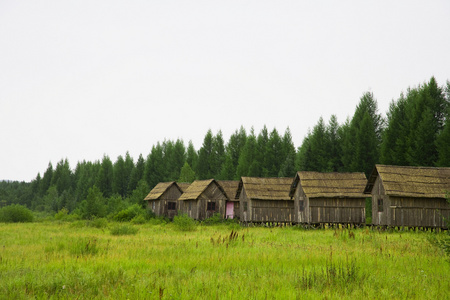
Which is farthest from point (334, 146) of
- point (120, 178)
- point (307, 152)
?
point (120, 178)

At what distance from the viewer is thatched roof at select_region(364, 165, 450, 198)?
28062mm

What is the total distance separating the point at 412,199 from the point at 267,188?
1399cm

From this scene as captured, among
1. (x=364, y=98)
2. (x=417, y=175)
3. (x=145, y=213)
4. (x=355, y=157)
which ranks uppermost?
(x=364, y=98)

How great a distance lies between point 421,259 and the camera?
11.3 metres

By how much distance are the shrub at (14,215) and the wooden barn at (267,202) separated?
23334 millimetres

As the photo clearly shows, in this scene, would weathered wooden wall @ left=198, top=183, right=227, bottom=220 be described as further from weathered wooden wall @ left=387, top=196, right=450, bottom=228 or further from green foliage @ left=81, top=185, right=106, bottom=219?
weathered wooden wall @ left=387, top=196, right=450, bottom=228

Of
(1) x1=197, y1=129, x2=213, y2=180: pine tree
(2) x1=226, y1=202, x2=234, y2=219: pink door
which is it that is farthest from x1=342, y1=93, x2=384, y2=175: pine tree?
(1) x1=197, y1=129, x2=213, y2=180: pine tree

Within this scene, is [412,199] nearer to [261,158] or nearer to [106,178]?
[261,158]

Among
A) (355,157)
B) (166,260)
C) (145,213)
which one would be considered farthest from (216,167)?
(166,260)

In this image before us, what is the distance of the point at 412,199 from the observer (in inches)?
1126

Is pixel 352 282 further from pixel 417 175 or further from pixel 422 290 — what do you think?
pixel 417 175

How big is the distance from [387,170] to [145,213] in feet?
99.2

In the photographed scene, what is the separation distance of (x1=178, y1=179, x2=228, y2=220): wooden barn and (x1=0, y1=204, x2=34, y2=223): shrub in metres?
17.4

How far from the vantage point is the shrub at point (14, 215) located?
38784 mm
